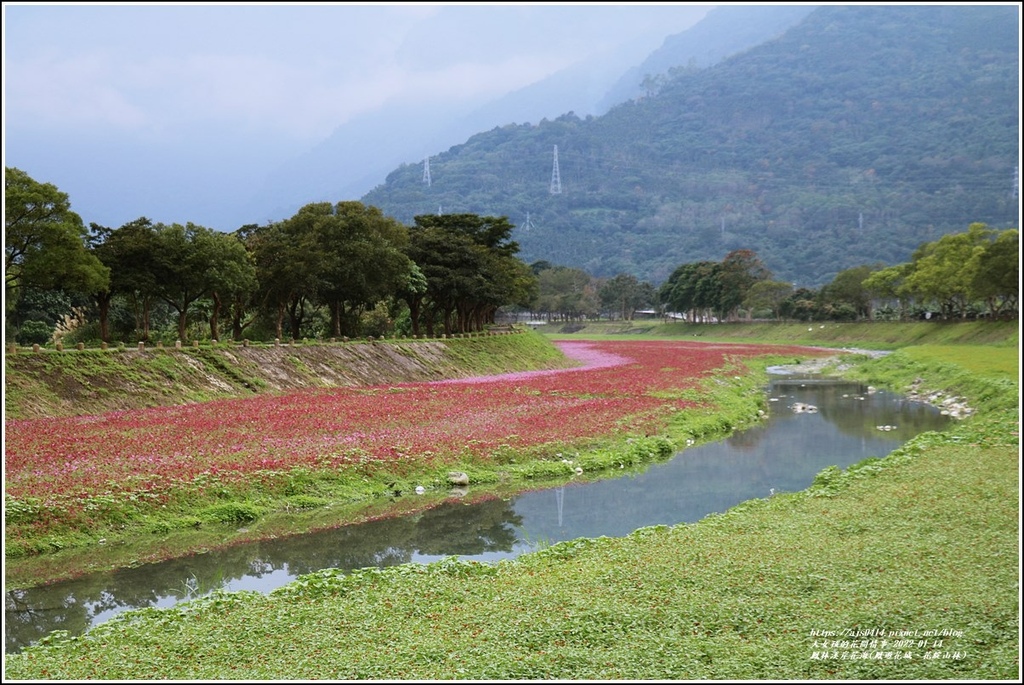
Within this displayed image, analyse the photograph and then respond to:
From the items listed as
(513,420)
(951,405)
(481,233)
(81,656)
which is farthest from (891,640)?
(481,233)

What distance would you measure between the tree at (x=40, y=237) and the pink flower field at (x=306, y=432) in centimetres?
914

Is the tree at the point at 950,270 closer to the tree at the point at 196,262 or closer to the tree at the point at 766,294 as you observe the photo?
the tree at the point at 766,294

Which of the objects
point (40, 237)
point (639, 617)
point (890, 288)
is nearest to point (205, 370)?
point (40, 237)

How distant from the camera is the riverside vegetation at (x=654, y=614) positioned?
312 inches

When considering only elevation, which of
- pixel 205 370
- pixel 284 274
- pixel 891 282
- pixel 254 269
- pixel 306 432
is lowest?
pixel 306 432

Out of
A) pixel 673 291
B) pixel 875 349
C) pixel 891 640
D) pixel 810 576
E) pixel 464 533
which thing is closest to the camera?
pixel 891 640

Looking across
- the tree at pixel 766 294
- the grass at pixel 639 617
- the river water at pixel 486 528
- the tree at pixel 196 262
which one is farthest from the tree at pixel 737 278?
the grass at pixel 639 617

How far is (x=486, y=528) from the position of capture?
16.7 m

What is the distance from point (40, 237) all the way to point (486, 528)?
24.7 metres

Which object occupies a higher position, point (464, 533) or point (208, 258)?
point (208, 258)

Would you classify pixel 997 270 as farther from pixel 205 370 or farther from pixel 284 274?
pixel 205 370

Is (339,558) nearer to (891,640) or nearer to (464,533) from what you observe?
(464,533)

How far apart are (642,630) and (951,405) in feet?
102

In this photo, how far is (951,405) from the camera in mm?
35031
